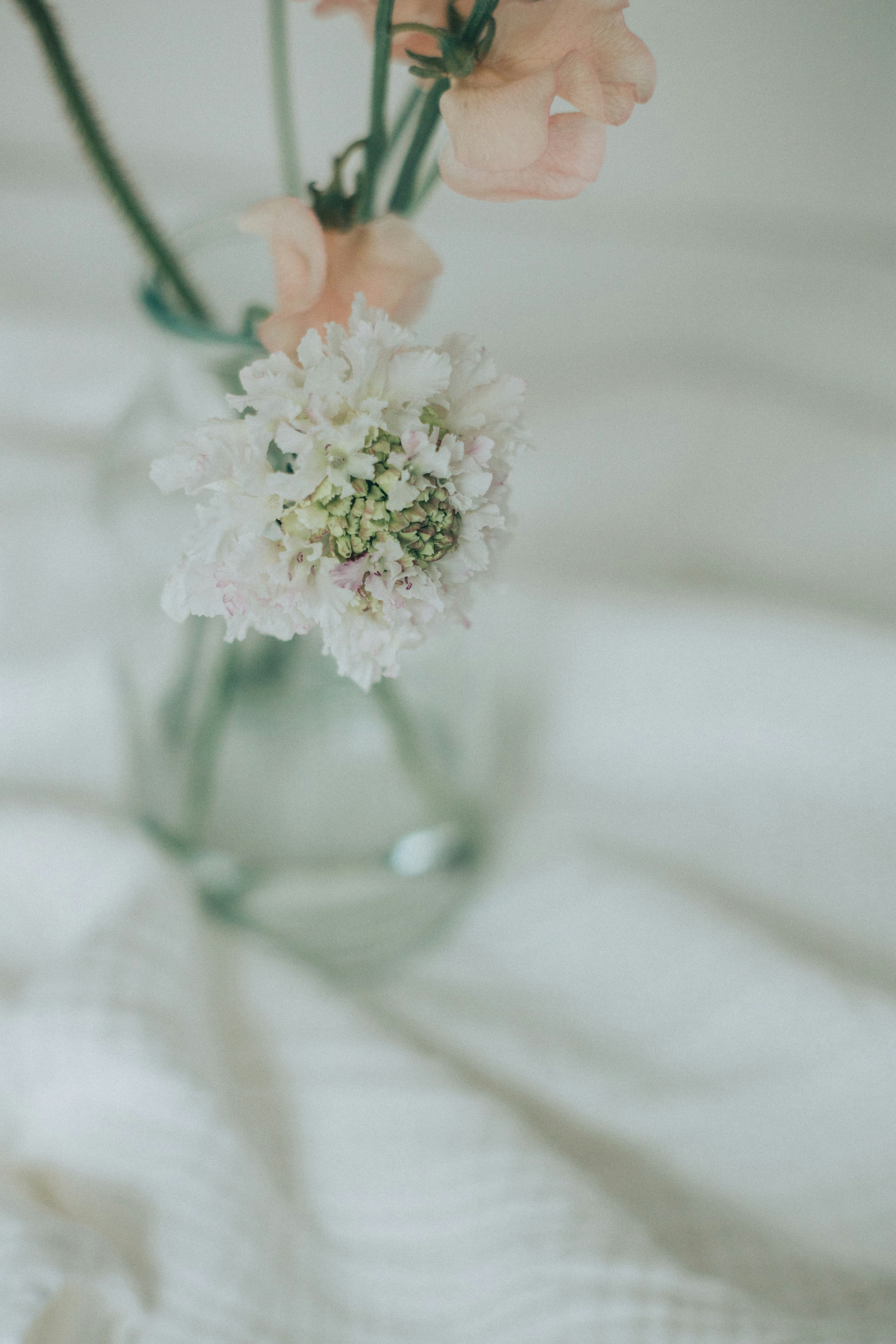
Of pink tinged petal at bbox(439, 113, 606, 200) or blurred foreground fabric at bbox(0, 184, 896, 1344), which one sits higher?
pink tinged petal at bbox(439, 113, 606, 200)

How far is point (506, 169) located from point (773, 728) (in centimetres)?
26

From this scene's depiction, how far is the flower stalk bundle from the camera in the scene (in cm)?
17

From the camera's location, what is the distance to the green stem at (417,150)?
210 millimetres

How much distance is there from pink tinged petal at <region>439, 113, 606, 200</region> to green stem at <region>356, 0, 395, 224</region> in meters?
0.02

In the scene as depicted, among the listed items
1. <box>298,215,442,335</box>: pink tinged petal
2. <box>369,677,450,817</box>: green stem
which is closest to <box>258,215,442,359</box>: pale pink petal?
<box>298,215,442,335</box>: pink tinged petal

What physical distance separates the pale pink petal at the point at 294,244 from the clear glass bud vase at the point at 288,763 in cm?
14

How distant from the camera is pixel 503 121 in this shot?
19 centimetres

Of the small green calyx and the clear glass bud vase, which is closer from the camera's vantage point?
the small green calyx

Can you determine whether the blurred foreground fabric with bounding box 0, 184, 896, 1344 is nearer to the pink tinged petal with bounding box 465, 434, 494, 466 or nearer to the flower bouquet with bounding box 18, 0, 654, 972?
the flower bouquet with bounding box 18, 0, 654, 972

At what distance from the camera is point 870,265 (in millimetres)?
421

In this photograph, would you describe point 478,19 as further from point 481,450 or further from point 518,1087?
point 518,1087

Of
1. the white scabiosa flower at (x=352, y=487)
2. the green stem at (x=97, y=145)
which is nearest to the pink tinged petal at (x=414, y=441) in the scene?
the white scabiosa flower at (x=352, y=487)

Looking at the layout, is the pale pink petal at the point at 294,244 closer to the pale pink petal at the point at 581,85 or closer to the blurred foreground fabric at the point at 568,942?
the pale pink petal at the point at 581,85

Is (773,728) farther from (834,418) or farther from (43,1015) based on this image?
(43,1015)
